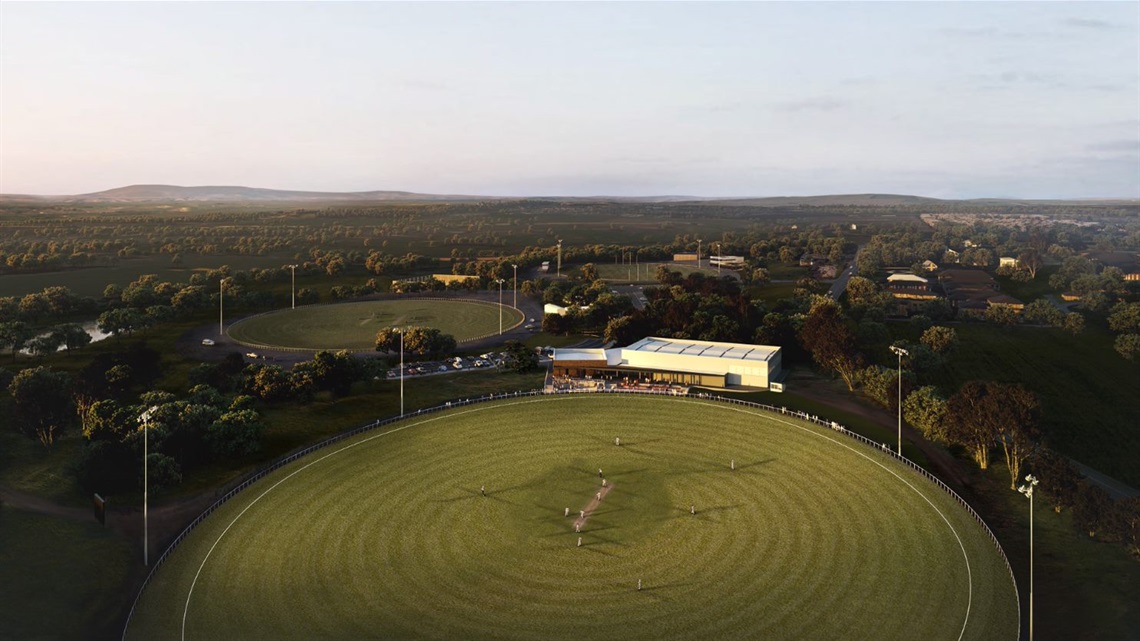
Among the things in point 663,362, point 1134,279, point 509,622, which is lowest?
point 509,622

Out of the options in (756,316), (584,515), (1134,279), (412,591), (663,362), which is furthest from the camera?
(1134,279)

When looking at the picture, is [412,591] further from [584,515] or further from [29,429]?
[29,429]

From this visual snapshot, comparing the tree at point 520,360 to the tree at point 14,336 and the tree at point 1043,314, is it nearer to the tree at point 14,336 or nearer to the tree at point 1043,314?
the tree at point 14,336

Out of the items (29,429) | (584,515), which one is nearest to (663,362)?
(584,515)

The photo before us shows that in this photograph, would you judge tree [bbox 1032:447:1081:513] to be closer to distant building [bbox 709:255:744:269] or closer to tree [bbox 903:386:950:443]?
tree [bbox 903:386:950:443]

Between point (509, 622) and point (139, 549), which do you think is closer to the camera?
point (509, 622)

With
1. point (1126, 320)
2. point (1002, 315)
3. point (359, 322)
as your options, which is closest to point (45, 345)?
point (359, 322)

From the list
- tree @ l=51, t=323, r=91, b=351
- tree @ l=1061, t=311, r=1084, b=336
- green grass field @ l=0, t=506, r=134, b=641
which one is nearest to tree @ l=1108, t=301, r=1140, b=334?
tree @ l=1061, t=311, r=1084, b=336

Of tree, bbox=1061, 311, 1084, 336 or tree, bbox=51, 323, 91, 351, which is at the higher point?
tree, bbox=1061, 311, 1084, 336
